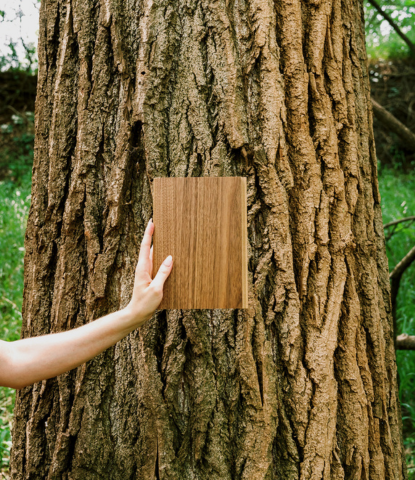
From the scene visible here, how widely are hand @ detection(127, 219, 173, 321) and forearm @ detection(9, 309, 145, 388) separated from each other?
0.08ft

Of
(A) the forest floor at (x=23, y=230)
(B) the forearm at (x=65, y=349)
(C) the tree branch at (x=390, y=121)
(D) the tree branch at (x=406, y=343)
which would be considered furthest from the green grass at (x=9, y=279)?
(C) the tree branch at (x=390, y=121)

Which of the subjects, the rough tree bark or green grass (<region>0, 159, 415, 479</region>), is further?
green grass (<region>0, 159, 415, 479</region>)

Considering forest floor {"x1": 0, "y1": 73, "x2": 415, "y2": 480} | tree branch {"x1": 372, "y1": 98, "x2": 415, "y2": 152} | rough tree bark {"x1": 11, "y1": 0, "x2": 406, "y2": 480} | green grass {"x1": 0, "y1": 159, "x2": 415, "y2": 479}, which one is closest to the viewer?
rough tree bark {"x1": 11, "y1": 0, "x2": 406, "y2": 480}

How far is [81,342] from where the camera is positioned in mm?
1011

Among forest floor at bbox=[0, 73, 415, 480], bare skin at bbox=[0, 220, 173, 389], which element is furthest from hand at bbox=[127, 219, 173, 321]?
forest floor at bbox=[0, 73, 415, 480]

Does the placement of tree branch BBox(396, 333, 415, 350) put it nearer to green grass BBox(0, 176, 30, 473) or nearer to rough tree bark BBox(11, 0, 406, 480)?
rough tree bark BBox(11, 0, 406, 480)

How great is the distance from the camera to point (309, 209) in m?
1.29

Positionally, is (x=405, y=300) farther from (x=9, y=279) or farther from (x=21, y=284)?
(x=9, y=279)

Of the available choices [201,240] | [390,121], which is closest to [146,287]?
[201,240]

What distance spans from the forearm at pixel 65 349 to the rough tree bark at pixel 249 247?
0.26m

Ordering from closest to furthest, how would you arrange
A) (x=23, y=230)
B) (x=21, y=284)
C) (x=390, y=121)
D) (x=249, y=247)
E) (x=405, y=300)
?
(x=249, y=247) → (x=390, y=121) → (x=405, y=300) → (x=21, y=284) → (x=23, y=230)

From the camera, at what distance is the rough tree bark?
124cm

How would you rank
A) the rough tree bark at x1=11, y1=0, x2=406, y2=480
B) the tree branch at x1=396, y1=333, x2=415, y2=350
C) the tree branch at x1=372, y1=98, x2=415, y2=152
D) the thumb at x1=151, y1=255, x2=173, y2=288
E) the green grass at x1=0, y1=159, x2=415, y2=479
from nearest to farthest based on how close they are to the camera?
1. the thumb at x1=151, y1=255, x2=173, y2=288
2. the rough tree bark at x1=11, y1=0, x2=406, y2=480
3. the tree branch at x1=396, y1=333, x2=415, y2=350
4. the tree branch at x1=372, y1=98, x2=415, y2=152
5. the green grass at x1=0, y1=159, x2=415, y2=479

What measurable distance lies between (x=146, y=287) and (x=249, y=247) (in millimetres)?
403
